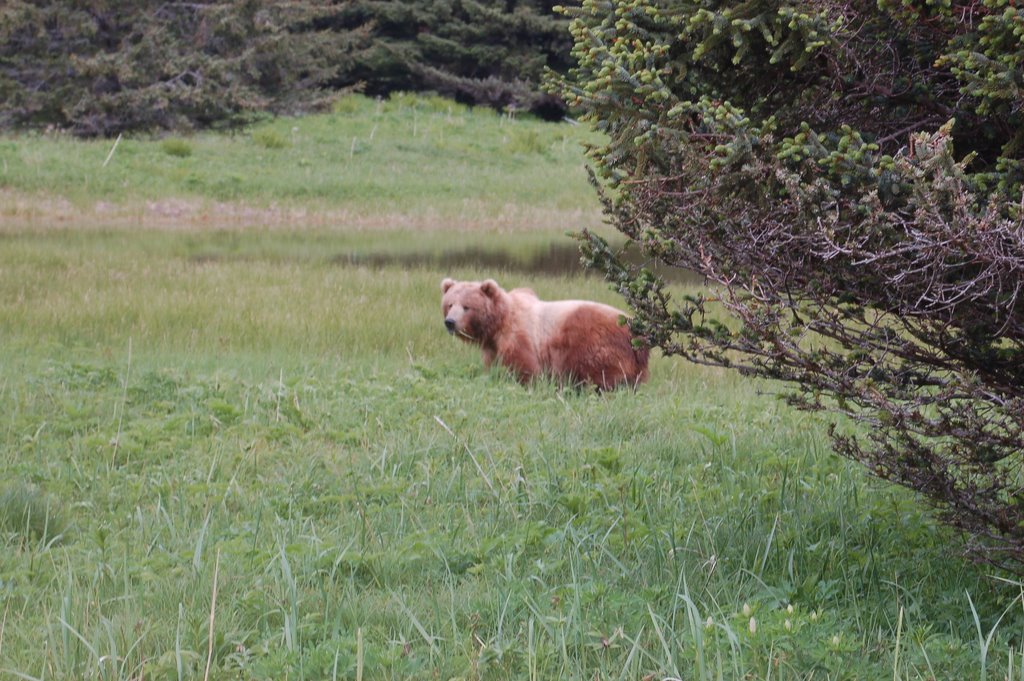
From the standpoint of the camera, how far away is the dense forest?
31.1 m

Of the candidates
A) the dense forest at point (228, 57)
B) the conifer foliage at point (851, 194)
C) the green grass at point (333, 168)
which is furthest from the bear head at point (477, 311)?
the dense forest at point (228, 57)

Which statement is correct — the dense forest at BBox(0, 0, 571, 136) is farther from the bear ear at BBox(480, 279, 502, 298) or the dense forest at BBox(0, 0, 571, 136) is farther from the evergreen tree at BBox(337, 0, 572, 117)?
the bear ear at BBox(480, 279, 502, 298)

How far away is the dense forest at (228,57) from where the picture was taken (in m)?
31.1

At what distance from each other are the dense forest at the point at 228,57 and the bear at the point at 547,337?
23328 millimetres

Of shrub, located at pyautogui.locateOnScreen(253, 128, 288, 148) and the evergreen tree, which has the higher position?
the evergreen tree

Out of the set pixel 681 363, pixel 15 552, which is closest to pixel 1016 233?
pixel 15 552

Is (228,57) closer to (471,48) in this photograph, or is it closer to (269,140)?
(269,140)

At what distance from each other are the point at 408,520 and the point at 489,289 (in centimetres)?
511

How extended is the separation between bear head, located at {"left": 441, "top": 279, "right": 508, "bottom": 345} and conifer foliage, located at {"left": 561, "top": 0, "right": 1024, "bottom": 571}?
5527 mm

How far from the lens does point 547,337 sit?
33.6ft

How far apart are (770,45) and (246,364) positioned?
279 inches

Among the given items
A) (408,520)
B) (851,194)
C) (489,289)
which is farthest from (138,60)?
(851,194)

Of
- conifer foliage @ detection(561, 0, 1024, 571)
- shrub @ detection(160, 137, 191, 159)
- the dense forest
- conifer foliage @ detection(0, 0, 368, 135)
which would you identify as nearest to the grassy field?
conifer foliage @ detection(561, 0, 1024, 571)

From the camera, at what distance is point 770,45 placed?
4.36 meters
